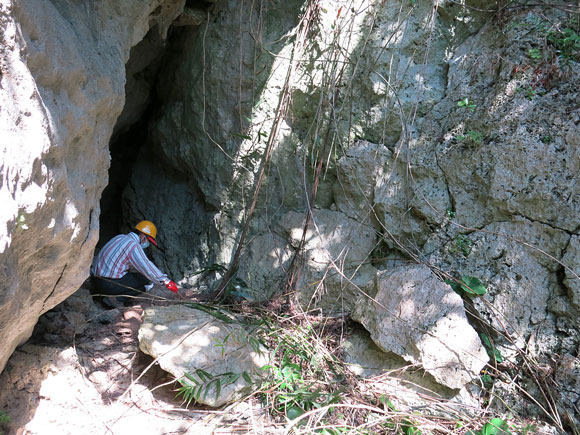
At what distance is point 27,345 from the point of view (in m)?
2.75

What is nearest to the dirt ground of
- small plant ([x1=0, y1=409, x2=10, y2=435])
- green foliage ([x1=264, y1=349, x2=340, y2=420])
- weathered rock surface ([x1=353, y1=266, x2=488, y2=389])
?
small plant ([x1=0, y1=409, x2=10, y2=435])

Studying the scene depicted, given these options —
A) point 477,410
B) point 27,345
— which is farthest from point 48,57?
point 477,410

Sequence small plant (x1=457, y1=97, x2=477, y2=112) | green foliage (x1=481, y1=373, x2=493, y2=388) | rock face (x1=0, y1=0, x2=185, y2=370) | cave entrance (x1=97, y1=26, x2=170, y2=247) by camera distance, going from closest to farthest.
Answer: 1. rock face (x1=0, y1=0, x2=185, y2=370)
2. green foliage (x1=481, y1=373, x2=493, y2=388)
3. small plant (x1=457, y1=97, x2=477, y2=112)
4. cave entrance (x1=97, y1=26, x2=170, y2=247)

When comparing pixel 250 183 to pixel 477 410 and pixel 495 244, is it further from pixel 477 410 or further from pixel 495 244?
pixel 477 410

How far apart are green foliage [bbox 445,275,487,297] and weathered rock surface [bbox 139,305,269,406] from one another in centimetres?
138

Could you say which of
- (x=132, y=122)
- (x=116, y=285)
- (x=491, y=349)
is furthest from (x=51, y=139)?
(x=132, y=122)

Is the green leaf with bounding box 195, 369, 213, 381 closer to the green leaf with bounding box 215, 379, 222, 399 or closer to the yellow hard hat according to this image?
the green leaf with bounding box 215, 379, 222, 399

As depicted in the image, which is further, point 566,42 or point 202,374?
point 566,42

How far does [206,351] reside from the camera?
9.39 feet

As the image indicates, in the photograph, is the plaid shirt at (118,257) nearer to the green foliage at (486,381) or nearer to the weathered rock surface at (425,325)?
the weathered rock surface at (425,325)

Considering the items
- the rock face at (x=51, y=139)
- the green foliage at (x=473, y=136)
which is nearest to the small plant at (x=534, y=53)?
the green foliage at (x=473, y=136)

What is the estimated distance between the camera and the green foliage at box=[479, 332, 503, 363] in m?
3.12

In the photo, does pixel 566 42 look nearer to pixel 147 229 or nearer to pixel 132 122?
pixel 147 229

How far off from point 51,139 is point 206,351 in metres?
1.49
